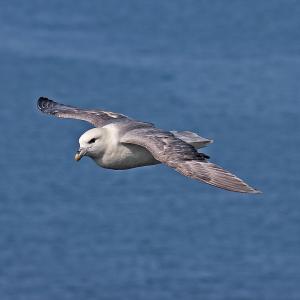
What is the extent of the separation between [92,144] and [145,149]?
647 millimetres

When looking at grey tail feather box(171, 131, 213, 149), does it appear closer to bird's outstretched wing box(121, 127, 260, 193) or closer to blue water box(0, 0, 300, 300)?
bird's outstretched wing box(121, 127, 260, 193)

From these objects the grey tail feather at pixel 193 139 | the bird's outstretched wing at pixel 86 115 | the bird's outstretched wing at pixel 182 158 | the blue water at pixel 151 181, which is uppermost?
the blue water at pixel 151 181

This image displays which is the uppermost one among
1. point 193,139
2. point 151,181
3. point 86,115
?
point 151,181

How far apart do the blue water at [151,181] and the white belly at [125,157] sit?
31.4 m

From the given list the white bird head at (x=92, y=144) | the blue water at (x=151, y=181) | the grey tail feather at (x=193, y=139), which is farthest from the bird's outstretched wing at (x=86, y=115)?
the blue water at (x=151, y=181)

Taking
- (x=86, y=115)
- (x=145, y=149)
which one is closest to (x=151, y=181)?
(x=86, y=115)

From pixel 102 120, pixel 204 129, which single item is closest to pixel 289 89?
pixel 204 129

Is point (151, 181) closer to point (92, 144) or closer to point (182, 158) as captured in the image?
point (92, 144)

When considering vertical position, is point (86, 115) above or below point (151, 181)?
below

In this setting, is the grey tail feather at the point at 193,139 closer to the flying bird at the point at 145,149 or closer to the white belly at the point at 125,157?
the flying bird at the point at 145,149

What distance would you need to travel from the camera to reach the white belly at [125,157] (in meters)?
18.5

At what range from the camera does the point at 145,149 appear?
18.5 metres

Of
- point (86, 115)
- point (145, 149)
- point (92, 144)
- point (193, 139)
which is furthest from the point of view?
point (86, 115)

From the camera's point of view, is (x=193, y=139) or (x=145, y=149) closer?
(x=145, y=149)
